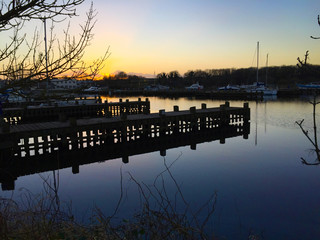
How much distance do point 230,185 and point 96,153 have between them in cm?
932

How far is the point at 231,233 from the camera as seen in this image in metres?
7.80

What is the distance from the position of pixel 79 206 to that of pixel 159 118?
1173cm

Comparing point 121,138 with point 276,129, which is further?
point 276,129

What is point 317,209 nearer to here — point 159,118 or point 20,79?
point 20,79

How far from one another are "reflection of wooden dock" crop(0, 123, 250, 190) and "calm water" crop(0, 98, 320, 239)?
65cm

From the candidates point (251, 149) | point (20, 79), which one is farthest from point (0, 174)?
point (251, 149)

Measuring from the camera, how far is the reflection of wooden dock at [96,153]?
1373 centimetres

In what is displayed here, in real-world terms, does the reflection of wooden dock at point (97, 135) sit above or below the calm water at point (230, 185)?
above

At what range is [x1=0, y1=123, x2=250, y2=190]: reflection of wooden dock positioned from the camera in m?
13.7

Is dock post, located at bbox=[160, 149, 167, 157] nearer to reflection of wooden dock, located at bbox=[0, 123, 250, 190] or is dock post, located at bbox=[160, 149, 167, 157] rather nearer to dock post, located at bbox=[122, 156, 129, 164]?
reflection of wooden dock, located at bbox=[0, 123, 250, 190]

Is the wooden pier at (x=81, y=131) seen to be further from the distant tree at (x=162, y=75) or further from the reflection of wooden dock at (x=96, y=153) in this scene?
the distant tree at (x=162, y=75)

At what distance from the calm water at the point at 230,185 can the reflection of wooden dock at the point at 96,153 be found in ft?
2.13

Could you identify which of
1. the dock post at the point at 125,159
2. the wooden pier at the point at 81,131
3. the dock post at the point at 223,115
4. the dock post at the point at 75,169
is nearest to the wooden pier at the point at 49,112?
the wooden pier at the point at 81,131

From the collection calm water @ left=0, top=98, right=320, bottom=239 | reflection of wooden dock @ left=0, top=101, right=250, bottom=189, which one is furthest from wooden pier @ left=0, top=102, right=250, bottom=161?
calm water @ left=0, top=98, right=320, bottom=239
